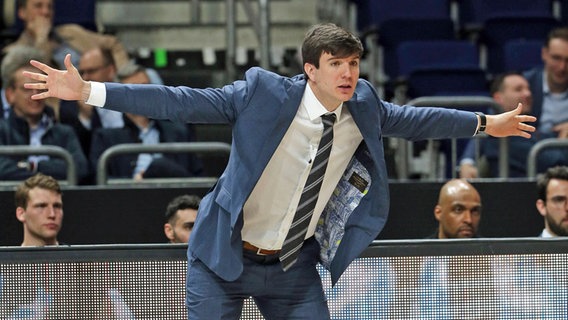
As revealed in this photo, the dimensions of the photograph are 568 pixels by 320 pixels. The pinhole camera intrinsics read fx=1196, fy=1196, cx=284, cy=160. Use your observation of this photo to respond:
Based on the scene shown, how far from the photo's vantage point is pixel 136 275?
4.89 meters

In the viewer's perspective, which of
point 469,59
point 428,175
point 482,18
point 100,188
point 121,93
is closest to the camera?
point 121,93

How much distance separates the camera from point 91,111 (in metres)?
8.69

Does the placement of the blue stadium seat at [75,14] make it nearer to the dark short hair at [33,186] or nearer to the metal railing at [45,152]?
the metal railing at [45,152]

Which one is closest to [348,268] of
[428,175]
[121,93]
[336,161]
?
[336,161]

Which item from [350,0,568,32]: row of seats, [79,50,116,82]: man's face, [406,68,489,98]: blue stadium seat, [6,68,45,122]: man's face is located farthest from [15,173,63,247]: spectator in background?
[350,0,568,32]: row of seats

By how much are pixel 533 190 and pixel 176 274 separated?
11.0 ft

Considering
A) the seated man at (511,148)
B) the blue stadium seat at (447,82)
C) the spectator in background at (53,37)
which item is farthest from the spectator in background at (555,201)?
the spectator in background at (53,37)

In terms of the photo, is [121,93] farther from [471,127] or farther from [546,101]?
[546,101]

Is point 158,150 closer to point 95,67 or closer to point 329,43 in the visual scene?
point 95,67

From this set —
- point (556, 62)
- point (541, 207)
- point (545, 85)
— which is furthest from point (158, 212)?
point (556, 62)

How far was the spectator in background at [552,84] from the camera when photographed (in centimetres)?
902

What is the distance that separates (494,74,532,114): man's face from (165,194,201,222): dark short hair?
9.25ft

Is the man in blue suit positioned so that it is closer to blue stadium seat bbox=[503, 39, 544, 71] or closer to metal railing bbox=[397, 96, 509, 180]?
metal railing bbox=[397, 96, 509, 180]

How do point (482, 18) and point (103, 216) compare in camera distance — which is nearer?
point (103, 216)
